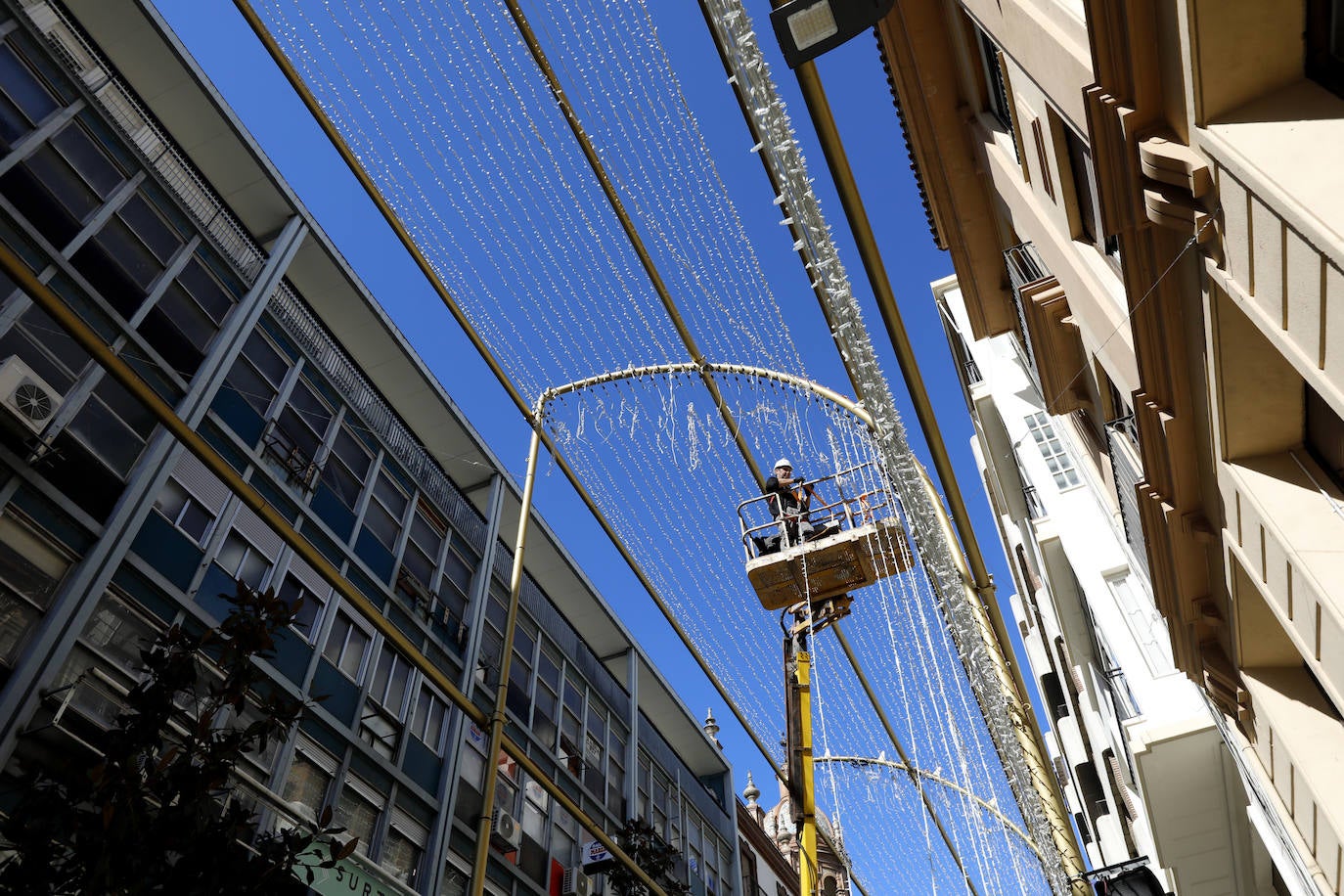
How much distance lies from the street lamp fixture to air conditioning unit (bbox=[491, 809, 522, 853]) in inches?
561

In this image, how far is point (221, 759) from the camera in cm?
651

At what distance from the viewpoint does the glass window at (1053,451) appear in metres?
15.8

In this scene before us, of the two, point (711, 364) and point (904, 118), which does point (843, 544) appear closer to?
point (711, 364)

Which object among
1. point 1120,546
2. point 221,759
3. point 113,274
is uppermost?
point 113,274

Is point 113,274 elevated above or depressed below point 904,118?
below

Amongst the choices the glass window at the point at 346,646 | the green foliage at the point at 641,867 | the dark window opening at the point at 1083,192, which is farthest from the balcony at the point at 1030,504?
the glass window at the point at 346,646

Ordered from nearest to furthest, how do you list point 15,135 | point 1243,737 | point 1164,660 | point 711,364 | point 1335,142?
point 1335,142, point 1243,737, point 15,135, point 1164,660, point 711,364

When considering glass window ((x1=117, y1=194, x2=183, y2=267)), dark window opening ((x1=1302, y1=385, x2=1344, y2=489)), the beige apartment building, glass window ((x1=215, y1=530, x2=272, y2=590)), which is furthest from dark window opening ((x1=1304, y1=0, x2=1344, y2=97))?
glass window ((x1=117, y1=194, x2=183, y2=267))

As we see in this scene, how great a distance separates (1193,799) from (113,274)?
50.1 ft

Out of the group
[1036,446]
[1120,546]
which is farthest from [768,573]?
[1036,446]

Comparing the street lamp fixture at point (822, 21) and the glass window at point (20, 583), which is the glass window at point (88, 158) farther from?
the street lamp fixture at point (822, 21)

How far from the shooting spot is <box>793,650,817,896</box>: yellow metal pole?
10.7 meters

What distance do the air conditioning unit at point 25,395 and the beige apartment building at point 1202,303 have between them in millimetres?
10157

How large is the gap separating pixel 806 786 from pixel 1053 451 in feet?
27.5
